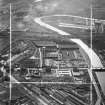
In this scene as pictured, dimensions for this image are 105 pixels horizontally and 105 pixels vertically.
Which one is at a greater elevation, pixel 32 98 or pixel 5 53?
pixel 5 53

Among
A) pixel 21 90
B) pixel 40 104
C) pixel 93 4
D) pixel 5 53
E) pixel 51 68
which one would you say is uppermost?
pixel 93 4

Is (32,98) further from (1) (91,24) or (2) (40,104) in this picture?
(1) (91,24)

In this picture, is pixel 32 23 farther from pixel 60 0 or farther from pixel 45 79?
pixel 45 79

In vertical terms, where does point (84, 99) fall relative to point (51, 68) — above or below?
below

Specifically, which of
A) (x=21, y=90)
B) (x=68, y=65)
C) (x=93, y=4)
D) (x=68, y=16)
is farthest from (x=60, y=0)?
(x=21, y=90)

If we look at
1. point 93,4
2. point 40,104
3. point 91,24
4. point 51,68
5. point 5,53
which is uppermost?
point 93,4

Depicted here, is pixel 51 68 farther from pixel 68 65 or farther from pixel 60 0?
pixel 60 0

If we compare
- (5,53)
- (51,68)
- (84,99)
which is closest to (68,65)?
(51,68)
